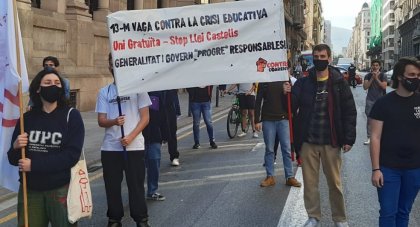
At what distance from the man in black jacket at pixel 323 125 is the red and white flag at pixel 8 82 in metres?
2.78

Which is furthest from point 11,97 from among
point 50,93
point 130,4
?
point 130,4

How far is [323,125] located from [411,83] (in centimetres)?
129

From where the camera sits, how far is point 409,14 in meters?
103

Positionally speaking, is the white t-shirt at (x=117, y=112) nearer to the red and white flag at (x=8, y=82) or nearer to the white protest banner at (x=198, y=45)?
the white protest banner at (x=198, y=45)

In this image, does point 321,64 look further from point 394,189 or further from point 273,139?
point 273,139

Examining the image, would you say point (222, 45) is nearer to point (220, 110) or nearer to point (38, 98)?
point (38, 98)

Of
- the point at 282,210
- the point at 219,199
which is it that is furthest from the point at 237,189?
the point at 282,210

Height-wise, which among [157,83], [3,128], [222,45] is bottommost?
[3,128]

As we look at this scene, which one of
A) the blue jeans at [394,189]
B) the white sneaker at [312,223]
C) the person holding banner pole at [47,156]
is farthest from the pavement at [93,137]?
the blue jeans at [394,189]

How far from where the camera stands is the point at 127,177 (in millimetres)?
5473

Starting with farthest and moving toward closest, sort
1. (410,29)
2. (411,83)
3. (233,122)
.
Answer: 1. (410,29)
2. (233,122)
3. (411,83)

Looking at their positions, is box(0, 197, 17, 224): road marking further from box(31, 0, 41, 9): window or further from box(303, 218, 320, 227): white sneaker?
box(31, 0, 41, 9): window

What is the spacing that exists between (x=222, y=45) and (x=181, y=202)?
2.26m

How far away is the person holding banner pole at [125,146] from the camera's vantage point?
5.36 m
